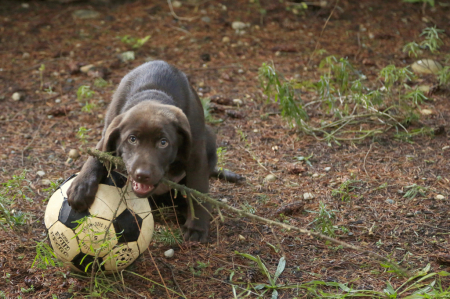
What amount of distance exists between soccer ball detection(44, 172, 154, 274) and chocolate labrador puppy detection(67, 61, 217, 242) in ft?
0.29

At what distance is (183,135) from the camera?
3.72m

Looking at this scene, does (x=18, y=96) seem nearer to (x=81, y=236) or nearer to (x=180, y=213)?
(x=180, y=213)

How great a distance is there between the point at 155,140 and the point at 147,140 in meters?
0.05

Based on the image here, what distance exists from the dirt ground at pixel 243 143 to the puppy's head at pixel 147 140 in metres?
0.65

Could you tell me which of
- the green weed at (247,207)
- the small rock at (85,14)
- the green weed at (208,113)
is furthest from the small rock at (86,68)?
the green weed at (247,207)

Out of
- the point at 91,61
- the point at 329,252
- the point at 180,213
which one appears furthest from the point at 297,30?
the point at 329,252

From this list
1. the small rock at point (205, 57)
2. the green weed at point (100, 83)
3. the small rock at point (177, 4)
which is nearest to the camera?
the green weed at point (100, 83)

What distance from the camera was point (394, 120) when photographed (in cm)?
593

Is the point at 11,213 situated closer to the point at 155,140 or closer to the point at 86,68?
the point at 155,140

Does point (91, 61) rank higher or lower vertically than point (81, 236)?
lower

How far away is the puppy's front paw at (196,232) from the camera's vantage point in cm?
414

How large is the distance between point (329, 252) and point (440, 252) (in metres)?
0.78

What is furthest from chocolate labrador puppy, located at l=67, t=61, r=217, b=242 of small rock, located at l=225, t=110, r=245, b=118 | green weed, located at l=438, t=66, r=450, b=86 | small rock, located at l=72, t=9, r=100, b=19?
small rock, located at l=72, t=9, r=100, b=19

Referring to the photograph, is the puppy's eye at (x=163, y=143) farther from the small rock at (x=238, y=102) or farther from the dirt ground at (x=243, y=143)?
the small rock at (x=238, y=102)
